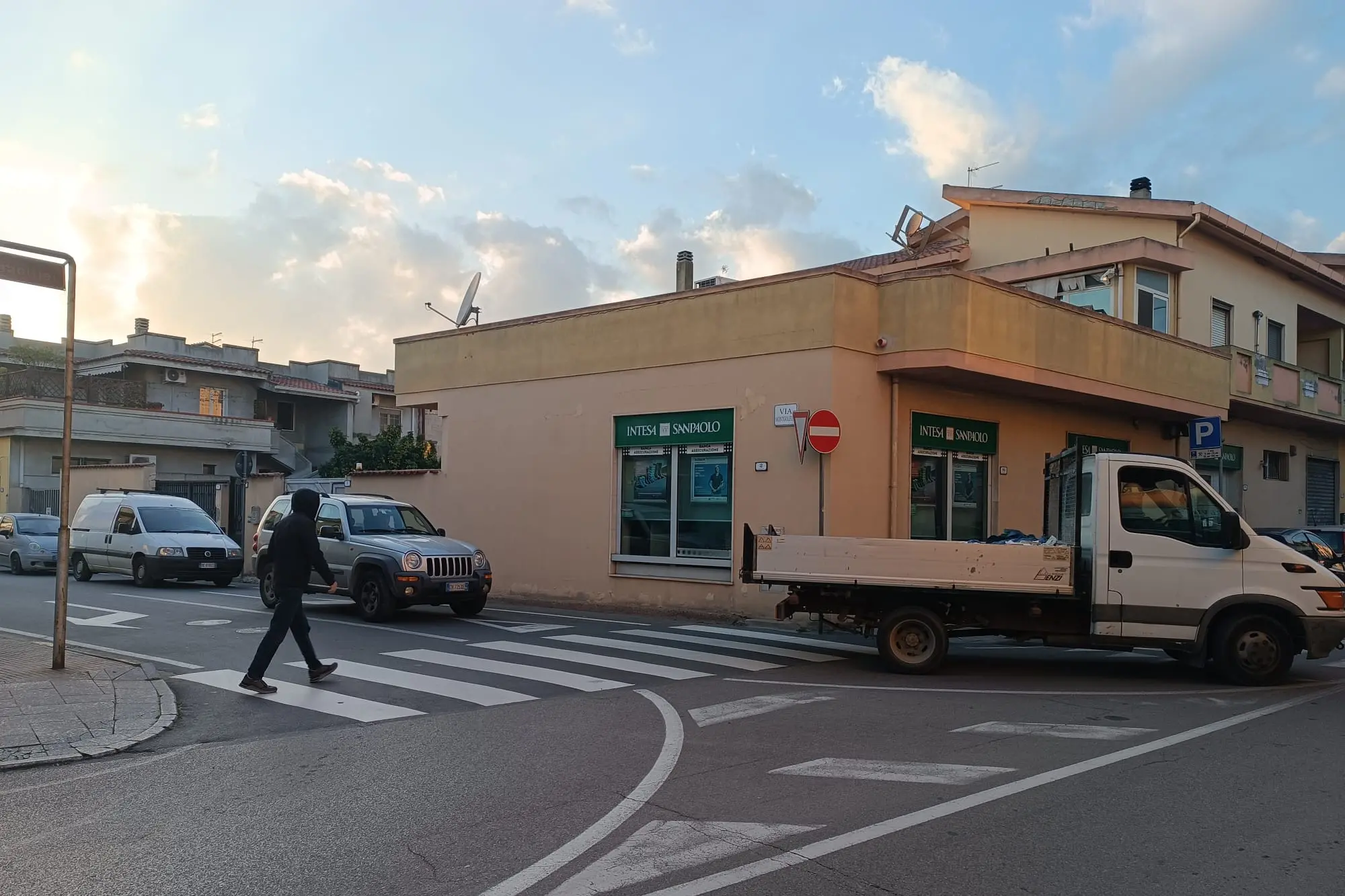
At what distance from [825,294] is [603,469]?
520cm

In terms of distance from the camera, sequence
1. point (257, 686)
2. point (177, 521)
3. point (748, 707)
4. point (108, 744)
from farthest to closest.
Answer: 1. point (177, 521)
2. point (257, 686)
3. point (748, 707)
4. point (108, 744)

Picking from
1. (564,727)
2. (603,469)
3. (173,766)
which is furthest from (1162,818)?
(603,469)

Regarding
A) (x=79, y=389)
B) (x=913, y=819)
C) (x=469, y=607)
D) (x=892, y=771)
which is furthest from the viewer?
(x=79, y=389)

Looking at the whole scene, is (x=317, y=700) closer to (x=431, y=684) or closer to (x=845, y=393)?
(x=431, y=684)

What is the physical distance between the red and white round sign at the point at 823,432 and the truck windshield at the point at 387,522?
20.5 feet

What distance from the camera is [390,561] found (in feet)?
49.4

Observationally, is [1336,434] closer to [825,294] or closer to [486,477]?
[825,294]

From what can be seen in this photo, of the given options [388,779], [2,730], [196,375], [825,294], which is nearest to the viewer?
[388,779]

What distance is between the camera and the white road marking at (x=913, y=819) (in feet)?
15.6

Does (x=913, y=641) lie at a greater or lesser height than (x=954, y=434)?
lesser

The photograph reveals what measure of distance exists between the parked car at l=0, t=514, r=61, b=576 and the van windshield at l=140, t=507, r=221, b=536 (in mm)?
4380

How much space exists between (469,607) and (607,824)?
35.8ft

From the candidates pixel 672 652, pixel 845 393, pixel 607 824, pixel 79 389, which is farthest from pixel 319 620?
pixel 79 389

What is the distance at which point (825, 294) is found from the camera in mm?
15875
